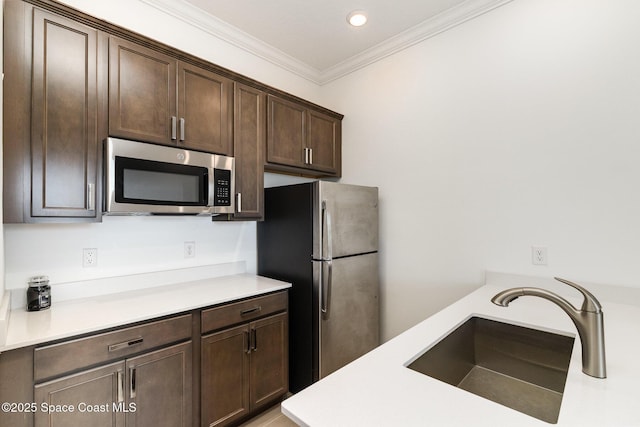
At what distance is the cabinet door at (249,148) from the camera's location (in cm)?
217

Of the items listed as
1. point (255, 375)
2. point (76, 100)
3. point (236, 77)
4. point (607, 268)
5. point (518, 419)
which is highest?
point (236, 77)

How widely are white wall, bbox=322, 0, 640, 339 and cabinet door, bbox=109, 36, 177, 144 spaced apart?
1.70 meters

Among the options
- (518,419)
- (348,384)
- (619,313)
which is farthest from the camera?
(619,313)

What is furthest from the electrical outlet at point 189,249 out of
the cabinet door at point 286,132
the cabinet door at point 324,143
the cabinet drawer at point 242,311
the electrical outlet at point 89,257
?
the cabinet door at point 324,143

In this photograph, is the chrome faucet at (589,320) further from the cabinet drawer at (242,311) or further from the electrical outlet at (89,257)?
the electrical outlet at (89,257)

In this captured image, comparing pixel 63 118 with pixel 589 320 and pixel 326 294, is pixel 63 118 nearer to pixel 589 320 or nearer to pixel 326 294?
pixel 326 294

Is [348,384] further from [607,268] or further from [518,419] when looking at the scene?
[607,268]

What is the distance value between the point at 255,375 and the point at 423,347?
4.27 ft

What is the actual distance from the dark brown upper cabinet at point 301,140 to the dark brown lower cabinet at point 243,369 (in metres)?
1.24

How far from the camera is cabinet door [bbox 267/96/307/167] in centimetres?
238

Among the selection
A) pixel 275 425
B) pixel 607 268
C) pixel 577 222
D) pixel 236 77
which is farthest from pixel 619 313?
pixel 236 77

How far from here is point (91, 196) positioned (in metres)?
1.57

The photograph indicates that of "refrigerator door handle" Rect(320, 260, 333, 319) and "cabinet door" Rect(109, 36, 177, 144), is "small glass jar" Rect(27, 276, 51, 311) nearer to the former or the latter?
"cabinet door" Rect(109, 36, 177, 144)

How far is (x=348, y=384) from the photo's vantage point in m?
0.87
